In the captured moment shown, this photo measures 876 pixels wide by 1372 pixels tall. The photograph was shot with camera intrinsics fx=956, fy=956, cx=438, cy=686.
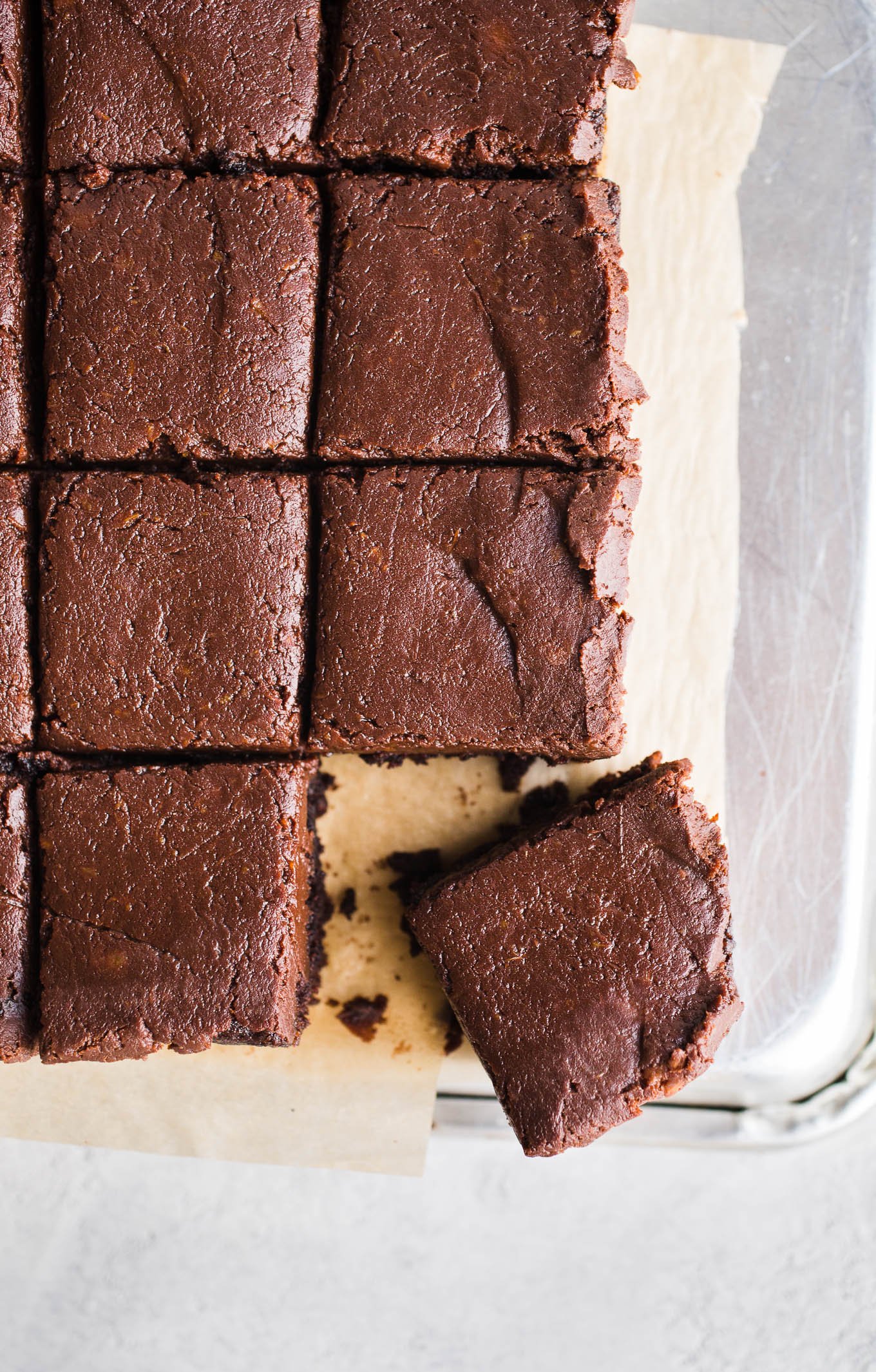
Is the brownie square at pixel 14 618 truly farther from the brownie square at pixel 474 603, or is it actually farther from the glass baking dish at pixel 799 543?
the glass baking dish at pixel 799 543

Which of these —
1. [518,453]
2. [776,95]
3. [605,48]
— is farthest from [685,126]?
[518,453]

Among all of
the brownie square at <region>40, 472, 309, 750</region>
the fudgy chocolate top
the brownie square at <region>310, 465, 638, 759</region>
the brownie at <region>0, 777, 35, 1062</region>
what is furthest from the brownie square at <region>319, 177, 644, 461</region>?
the brownie at <region>0, 777, 35, 1062</region>

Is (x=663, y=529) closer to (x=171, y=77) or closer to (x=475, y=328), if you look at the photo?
(x=475, y=328)

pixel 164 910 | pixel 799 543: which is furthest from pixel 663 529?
pixel 164 910

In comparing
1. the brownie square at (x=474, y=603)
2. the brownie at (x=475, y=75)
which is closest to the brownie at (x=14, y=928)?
the brownie square at (x=474, y=603)

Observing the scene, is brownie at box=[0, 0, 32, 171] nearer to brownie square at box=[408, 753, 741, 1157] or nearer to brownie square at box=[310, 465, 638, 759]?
brownie square at box=[310, 465, 638, 759]

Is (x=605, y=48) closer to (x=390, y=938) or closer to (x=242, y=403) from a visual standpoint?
(x=242, y=403)

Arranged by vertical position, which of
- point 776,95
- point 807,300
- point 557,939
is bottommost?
point 557,939
